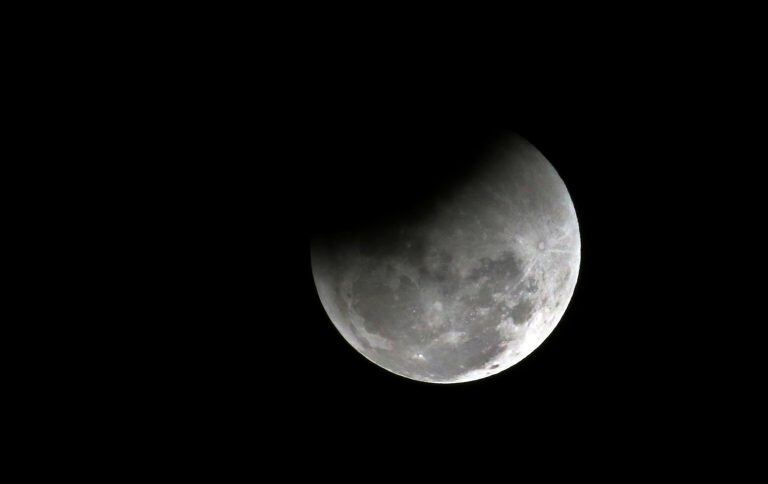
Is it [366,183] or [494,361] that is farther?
[494,361]

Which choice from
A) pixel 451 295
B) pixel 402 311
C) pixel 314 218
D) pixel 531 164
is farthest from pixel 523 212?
pixel 314 218

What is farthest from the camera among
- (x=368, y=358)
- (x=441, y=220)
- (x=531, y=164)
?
(x=368, y=358)

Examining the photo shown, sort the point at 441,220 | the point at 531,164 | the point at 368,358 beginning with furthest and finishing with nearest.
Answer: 1. the point at 368,358
2. the point at 531,164
3. the point at 441,220

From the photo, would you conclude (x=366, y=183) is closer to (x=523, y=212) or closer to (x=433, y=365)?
(x=523, y=212)

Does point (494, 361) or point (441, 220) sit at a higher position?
point (441, 220)

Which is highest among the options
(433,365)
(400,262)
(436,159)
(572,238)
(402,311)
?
(436,159)

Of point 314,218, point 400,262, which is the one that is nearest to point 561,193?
point 400,262
